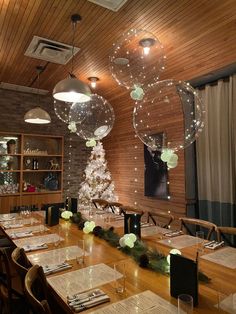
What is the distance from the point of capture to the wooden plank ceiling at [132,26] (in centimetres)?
246

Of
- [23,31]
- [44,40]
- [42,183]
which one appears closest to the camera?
[23,31]

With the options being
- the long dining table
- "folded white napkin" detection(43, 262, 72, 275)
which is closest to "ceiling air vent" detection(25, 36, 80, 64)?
the long dining table

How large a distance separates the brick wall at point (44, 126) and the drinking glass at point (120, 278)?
15.2 ft

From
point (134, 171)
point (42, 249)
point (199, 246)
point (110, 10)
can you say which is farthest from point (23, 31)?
point (134, 171)

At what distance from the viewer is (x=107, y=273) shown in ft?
5.29

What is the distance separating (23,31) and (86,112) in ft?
3.83

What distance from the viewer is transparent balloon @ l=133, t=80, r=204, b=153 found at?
85.0 inches

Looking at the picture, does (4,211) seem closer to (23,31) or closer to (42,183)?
(42,183)

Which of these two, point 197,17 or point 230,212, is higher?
point 197,17

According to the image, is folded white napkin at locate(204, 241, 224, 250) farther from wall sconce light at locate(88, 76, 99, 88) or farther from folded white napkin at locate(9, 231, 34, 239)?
wall sconce light at locate(88, 76, 99, 88)

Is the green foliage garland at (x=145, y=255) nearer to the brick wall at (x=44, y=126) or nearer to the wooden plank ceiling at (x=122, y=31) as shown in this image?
the wooden plank ceiling at (x=122, y=31)

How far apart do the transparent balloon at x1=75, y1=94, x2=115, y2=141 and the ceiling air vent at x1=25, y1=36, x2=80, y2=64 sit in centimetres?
78

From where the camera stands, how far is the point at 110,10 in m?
2.54

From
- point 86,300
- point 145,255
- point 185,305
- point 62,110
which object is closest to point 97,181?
point 62,110
